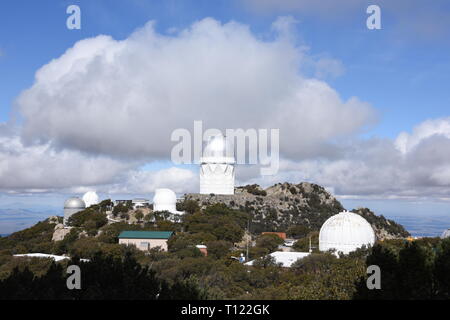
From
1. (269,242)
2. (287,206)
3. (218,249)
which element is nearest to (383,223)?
(287,206)

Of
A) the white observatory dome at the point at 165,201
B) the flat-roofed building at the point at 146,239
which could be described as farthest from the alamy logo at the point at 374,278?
the white observatory dome at the point at 165,201

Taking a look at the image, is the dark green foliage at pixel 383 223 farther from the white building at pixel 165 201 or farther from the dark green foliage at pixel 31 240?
the dark green foliage at pixel 31 240

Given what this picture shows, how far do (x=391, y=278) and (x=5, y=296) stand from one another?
1481 cm

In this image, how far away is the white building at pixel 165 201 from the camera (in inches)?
2373

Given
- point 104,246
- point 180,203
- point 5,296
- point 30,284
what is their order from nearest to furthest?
point 5,296 → point 30,284 → point 104,246 → point 180,203

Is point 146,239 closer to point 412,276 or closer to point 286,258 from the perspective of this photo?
point 286,258

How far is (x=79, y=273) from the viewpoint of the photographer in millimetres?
18172

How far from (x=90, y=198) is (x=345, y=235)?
42.2 metres

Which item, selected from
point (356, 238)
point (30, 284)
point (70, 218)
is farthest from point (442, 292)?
point (70, 218)

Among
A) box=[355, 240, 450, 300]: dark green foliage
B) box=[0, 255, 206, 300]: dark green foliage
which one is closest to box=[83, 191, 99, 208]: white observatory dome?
box=[0, 255, 206, 300]: dark green foliage

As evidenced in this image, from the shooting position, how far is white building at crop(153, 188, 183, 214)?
60.3m

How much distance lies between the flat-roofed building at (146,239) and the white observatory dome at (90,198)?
24414 millimetres

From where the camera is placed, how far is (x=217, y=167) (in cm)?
6631
